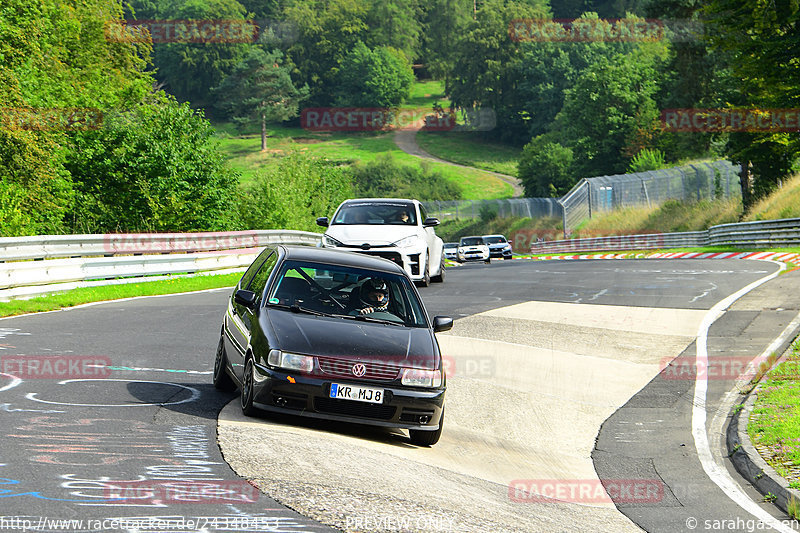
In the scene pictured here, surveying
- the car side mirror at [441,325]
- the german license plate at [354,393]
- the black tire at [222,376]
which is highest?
the car side mirror at [441,325]

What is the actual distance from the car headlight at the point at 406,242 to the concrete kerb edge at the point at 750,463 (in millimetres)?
9643

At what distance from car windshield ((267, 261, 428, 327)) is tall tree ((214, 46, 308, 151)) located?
13792 cm

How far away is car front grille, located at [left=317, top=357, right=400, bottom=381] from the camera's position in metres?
8.13

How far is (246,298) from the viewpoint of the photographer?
29.7 ft

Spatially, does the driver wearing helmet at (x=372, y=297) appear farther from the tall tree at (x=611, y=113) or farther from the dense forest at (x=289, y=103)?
the tall tree at (x=611, y=113)

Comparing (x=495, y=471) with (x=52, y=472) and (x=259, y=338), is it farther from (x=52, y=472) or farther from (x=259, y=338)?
(x=52, y=472)

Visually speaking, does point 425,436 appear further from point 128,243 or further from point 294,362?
point 128,243

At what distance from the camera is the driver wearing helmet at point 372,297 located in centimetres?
931

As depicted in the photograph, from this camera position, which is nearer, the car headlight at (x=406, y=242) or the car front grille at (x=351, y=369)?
the car front grille at (x=351, y=369)

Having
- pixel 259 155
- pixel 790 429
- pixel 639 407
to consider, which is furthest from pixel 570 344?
pixel 259 155

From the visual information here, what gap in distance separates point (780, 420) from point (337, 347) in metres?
4.81

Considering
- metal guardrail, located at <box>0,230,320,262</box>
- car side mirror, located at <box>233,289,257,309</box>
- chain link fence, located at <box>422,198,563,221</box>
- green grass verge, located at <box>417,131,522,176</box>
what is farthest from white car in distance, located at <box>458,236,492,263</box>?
green grass verge, located at <box>417,131,522,176</box>

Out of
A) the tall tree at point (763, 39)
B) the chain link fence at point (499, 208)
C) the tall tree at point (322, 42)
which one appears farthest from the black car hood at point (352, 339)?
the tall tree at point (322, 42)

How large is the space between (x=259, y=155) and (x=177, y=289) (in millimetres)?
114661
